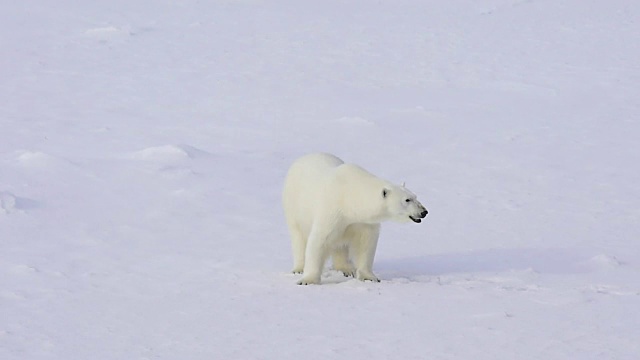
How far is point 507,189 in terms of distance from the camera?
10.3 meters

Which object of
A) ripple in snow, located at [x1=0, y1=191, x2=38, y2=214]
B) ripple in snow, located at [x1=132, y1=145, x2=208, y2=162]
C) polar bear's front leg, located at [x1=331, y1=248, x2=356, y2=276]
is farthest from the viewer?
ripple in snow, located at [x1=132, y1=145, x2=208, y2=162]

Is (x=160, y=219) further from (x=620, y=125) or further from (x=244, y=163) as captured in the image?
(x=620, y=125)

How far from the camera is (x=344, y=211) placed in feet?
21.7

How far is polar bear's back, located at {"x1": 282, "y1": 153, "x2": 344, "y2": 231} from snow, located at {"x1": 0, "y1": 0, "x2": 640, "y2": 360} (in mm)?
506

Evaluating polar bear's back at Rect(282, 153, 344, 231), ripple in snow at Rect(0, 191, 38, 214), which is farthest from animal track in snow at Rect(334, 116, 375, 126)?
polar bear's back at Rect(282, 153, 344, 231)

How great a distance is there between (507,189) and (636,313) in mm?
4679

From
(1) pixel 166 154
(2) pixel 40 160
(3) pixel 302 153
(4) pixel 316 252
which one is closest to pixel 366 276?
(4) pixel 316 252

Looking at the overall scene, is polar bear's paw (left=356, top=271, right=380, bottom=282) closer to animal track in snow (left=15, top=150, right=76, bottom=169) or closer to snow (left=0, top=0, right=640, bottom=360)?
snow (left=0, top=0, right=640, bottom=360)

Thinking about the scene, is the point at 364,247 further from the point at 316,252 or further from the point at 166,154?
the point at 166,154

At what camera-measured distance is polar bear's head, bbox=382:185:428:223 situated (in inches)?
257

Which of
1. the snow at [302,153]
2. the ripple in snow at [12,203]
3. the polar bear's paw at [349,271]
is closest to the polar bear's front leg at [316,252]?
the snow at [302,153]

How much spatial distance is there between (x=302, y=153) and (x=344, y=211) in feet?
17.6

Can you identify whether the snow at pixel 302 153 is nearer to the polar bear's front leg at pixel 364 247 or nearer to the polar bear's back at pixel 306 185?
the polar bear's front leg at pixel 364 247

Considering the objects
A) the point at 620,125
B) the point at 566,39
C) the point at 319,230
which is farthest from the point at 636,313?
the point at 566,39
